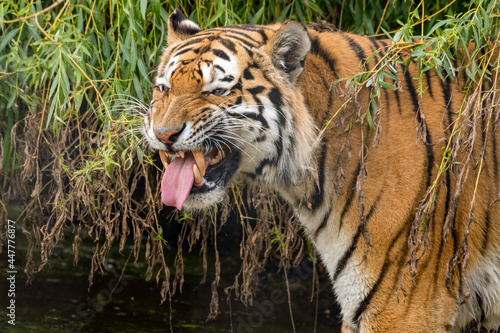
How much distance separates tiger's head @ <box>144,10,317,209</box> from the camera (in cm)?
212

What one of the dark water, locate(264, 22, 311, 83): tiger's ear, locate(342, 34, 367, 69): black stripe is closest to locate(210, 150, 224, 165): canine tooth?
locate(264, 22, 311, 83): tiger's ear

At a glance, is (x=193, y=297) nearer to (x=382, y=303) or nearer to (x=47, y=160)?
(x=47, y=160)

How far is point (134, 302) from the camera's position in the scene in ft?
13.0

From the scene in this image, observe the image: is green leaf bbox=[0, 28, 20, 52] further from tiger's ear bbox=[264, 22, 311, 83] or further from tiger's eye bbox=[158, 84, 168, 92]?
tiger's ear bbox=[264, 22, 311, 83]

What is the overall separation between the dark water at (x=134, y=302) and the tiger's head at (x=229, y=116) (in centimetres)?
162

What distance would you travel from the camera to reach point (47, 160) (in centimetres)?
333

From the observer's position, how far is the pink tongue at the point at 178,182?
218 cm

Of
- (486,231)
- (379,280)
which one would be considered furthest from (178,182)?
(486,231)

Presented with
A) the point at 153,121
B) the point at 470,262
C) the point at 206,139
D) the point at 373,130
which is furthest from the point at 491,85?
the point at 153,121

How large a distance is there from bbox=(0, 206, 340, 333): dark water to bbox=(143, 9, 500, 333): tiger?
1615 mm

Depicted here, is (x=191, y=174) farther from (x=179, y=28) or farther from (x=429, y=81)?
(x=429, y=81)

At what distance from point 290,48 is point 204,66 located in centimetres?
30

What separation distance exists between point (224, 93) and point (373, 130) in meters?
0.54

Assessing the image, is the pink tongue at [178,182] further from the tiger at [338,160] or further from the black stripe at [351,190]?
the black stripe at [351,190]
